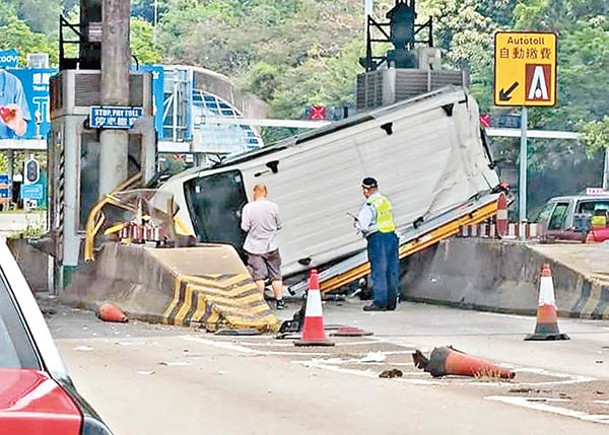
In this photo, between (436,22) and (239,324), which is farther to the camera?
(436,22)

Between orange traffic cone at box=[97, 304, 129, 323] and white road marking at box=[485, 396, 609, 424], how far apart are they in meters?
8.16

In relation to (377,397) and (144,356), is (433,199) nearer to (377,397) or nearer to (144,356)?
(144,356)

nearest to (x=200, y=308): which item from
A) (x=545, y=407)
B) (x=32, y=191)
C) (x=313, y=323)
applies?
(x=313, y=323)

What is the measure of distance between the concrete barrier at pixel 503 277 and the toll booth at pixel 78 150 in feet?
15.0

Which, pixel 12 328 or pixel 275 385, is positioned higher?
pixel 12 328

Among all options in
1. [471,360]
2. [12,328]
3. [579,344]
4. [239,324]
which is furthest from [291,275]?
[12,328]

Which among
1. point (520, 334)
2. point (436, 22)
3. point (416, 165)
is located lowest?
point (520, 334)

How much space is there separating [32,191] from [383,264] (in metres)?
39.5

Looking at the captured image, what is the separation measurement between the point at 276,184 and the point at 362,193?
1.32 meters

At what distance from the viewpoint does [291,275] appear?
2259cm

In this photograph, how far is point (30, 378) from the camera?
441 cm

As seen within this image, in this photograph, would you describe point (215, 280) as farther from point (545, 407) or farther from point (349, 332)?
point (545, 407)

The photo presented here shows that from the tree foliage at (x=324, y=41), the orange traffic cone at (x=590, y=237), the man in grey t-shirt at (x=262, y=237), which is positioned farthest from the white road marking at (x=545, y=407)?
the tree foliage at (x=324, y=41)

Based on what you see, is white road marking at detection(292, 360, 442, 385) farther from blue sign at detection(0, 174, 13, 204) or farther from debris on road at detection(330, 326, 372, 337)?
blue sign at detection(0, 174, 13, 204)
